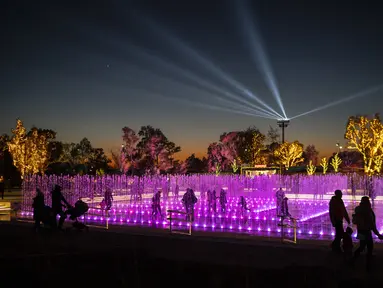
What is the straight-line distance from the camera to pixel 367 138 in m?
58.7

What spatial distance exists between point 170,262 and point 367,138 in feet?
176

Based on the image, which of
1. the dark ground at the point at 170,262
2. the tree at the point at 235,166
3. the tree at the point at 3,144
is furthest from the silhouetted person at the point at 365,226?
the tree at the point at 235,166

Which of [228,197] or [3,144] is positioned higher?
A: [3,144]

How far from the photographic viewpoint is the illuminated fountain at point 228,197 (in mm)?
17750

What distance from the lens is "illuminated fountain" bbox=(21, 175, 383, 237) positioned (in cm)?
1775

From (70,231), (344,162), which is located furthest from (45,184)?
(344,162)

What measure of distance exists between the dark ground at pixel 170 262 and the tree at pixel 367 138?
48.6m

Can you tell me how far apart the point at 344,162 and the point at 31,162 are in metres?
75.4

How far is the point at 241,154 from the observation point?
8475 centimetres

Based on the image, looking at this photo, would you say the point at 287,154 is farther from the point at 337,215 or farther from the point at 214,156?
the point at 337,215

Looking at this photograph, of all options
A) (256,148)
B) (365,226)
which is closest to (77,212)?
(365,226)

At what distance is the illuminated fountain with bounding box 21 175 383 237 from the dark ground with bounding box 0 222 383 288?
3227 mm

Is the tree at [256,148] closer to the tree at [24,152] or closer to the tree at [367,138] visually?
the tree at [367,138]

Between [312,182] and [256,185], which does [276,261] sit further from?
[312,182]
